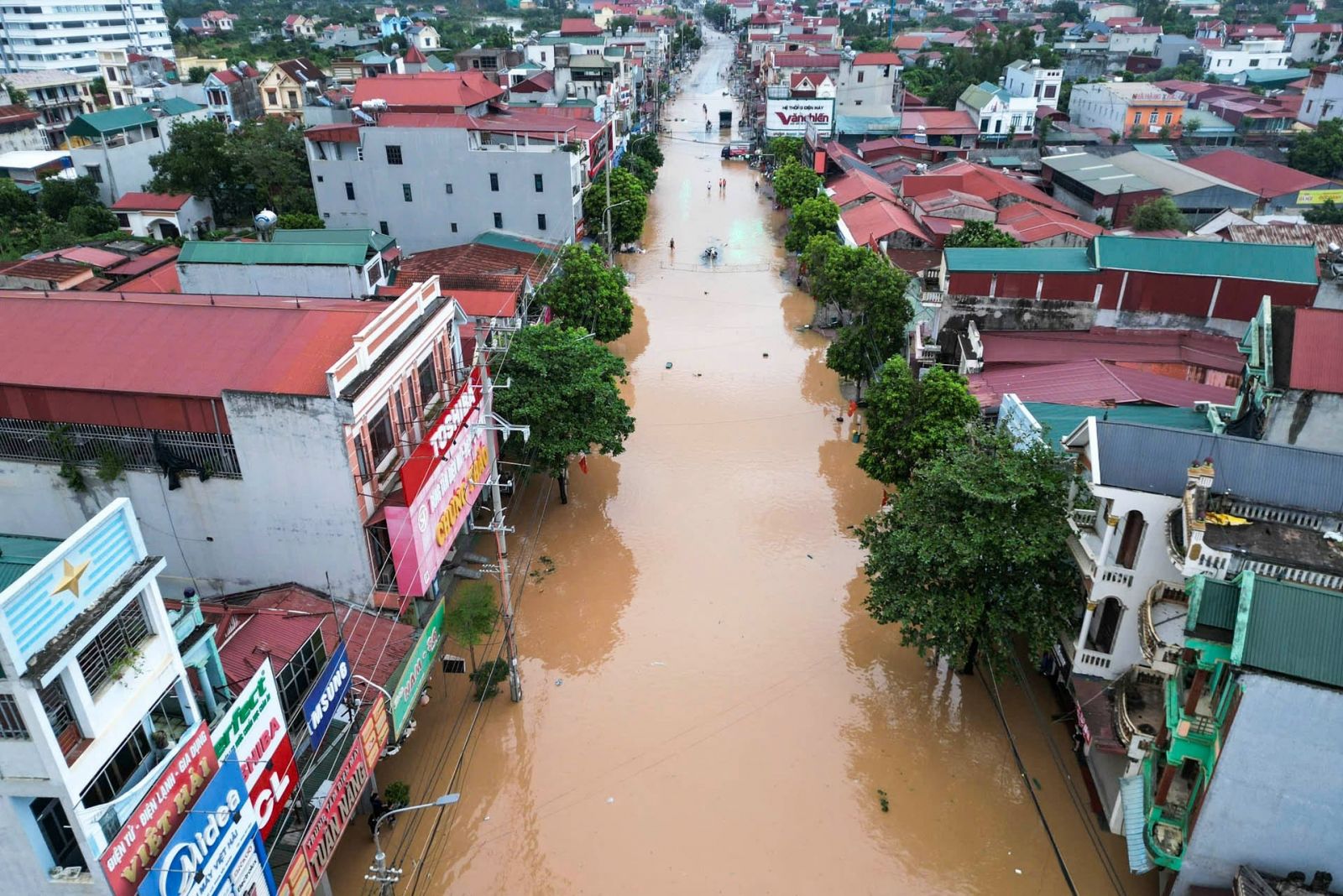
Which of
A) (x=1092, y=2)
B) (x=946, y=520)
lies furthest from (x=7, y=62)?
(x=1092, y=2)

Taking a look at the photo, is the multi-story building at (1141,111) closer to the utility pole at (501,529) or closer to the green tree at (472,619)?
the utility pole at (501,529)

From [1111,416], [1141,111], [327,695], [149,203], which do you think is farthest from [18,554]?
[1141,111]

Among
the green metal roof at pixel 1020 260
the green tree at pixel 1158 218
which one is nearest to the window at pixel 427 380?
the green metal roof at pixel 1020 260

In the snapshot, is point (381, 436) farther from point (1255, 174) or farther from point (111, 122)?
point (1255, 174)

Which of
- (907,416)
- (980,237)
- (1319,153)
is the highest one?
(980,237)

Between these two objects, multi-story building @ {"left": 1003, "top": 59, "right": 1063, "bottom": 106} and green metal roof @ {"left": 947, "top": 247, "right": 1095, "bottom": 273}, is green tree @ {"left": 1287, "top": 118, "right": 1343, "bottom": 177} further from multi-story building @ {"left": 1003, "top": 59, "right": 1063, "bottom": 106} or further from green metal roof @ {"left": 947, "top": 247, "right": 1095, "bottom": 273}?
green metal roof @ {"left": 947, "top": 247, "right": 1095, "bottom": 273}
